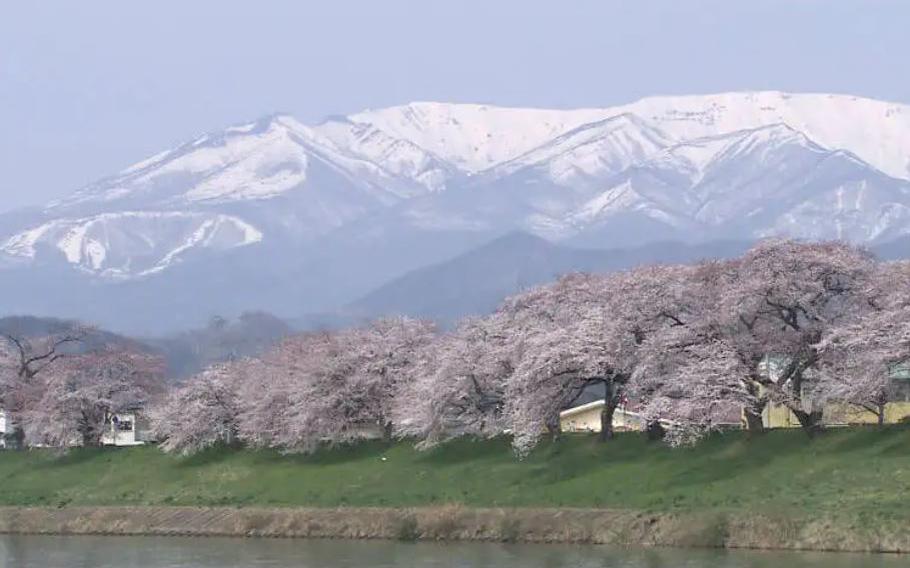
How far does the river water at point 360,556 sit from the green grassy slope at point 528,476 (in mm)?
3860

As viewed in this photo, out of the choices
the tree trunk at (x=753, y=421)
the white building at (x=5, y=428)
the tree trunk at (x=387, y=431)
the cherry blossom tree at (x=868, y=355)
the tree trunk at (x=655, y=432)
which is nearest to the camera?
the cherry blossom tree at (x=868, y=355)

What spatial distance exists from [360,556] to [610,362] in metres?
17.2

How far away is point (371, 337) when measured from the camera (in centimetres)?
9156

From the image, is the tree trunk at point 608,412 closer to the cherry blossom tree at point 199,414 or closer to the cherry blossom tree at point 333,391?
the cherry blossom tree at point 333,391

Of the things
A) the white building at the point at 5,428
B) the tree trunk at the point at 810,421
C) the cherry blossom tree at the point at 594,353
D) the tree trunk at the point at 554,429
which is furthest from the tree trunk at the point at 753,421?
the white building at the point at 5,428

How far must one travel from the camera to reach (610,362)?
7312 cm

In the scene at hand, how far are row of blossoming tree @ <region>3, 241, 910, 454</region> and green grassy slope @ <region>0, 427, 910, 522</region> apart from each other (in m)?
1.26

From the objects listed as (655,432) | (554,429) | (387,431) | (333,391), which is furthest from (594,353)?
(333,391)

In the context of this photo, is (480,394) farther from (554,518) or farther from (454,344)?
(554,518)

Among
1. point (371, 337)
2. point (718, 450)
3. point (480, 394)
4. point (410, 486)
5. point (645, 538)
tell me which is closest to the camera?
point (645, 538)

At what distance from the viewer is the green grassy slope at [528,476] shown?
60375 millimetres

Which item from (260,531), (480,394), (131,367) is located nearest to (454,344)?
(480,394)

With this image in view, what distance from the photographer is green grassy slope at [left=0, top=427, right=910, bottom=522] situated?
198 feet

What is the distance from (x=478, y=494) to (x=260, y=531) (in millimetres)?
8533
